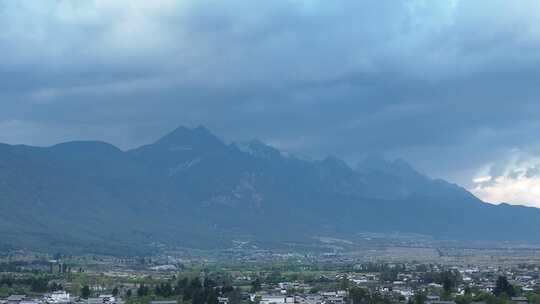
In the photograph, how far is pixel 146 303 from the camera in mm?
96312

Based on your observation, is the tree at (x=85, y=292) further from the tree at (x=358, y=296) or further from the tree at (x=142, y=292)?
the tree at (x=358, y=296)

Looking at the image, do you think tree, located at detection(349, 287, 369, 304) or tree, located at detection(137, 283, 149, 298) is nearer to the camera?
tree, located at detection(349, 287, 369, 304)

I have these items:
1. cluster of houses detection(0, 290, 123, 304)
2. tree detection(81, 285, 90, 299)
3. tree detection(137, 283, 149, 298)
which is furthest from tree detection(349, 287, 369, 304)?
tree detection(81, 285, 90, 299)

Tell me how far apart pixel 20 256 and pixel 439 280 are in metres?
92.7

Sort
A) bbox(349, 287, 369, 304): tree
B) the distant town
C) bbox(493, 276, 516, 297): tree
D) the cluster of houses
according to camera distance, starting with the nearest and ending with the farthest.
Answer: bbox(349, 287, 369, 304): tree → the distant town → bbox(493, 276, 516, 297): tree → the cluster of houses

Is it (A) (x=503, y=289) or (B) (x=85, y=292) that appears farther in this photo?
(B) (x=85, y=292)

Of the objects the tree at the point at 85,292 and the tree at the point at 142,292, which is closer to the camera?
the tree at the point at 142,292

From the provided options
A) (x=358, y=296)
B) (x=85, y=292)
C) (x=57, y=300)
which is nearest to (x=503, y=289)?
(x=358, y=296)

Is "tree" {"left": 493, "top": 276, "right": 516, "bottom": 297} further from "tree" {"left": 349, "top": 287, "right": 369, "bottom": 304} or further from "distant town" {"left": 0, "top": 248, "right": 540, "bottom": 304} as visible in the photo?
"tree" {"left": 349, "top": 287, "right": 369, "bottom": 304}

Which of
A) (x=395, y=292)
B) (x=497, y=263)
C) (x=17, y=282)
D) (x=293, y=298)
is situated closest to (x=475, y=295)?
(x=395, y=292)

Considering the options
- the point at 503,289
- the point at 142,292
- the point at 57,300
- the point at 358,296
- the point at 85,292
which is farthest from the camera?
the point at 85,292

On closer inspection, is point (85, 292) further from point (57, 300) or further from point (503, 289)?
point (503, 289)

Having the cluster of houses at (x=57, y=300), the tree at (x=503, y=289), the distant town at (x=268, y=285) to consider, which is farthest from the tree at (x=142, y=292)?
the tree at (x=503, y=289)

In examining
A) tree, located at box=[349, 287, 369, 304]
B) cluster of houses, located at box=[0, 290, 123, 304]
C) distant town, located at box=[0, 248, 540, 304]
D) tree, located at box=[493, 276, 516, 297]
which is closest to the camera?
tree, located at box=[349, 287, 369, 304]
